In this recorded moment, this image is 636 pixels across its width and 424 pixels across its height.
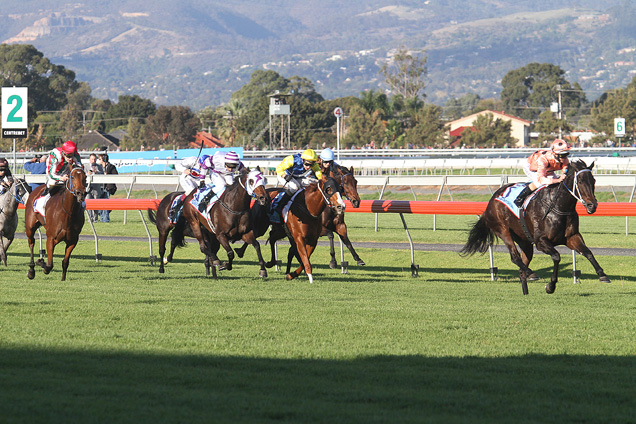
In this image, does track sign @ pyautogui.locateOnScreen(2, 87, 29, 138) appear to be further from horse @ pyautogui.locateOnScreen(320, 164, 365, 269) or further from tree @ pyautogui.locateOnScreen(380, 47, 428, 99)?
tree @ pyautogui.locateOnScreen(380, 47, 428, 99)

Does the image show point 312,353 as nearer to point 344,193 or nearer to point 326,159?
point 344,193

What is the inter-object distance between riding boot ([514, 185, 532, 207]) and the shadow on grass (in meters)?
5.39

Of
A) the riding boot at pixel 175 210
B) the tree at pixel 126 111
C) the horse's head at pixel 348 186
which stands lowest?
the riding boot at pixel 175 210

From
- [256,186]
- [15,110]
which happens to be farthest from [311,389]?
[15,110]

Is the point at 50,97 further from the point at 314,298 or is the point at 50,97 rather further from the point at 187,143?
the point at 314,298

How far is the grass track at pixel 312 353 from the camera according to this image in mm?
4711

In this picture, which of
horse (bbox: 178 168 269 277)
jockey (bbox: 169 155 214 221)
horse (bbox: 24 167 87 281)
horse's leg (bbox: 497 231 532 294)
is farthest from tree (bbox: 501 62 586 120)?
horse (bbox: 24 167 87 281)

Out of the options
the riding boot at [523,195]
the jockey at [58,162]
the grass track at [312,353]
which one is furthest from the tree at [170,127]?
the riding boot at [523,195]

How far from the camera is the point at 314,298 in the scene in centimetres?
991

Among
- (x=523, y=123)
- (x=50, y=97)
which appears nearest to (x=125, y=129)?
(x=50, y=97)

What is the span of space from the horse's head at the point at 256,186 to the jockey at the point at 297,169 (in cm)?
77

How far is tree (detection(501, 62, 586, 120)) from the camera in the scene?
16111cm

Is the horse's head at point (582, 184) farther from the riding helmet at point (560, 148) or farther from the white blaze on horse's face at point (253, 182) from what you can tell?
the white blaze on horse's face at point (253, 182)

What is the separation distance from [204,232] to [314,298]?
4.07 m
